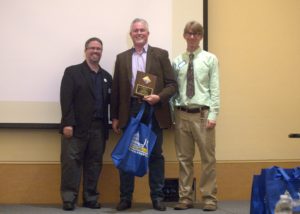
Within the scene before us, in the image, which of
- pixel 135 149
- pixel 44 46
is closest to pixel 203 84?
pixel 135 149

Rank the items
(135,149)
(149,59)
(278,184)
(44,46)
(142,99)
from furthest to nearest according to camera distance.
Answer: (44,46) → (149,59) → (142,99) → (135,149) → (278,184)

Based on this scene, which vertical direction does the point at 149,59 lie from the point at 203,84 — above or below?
above

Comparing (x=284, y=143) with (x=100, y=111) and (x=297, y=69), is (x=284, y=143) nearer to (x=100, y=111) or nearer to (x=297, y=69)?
(x=297, y=69)

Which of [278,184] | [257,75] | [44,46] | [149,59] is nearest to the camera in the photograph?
[278,184]

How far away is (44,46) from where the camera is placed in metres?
4.59

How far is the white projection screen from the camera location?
4551 millimetres

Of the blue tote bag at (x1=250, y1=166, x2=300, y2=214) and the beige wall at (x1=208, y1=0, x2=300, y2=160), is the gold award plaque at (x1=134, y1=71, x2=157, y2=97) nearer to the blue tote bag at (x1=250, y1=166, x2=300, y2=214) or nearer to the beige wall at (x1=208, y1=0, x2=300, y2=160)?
the beige wall at (x1=208, y1=0, x2=300, y2=160)

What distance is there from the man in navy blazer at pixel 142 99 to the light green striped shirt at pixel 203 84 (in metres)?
0.10

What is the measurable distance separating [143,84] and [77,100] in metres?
0.61

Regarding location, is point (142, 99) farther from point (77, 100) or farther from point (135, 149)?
point (77, 100)

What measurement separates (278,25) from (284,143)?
1115 mm

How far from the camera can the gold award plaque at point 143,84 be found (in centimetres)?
406

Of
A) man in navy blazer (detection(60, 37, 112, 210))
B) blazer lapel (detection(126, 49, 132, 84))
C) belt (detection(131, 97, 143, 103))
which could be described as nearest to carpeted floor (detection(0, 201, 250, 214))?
→ man in navy blazer (detection(60, 37, 112, 210))

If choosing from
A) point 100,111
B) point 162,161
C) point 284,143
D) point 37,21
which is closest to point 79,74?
point 100,111
